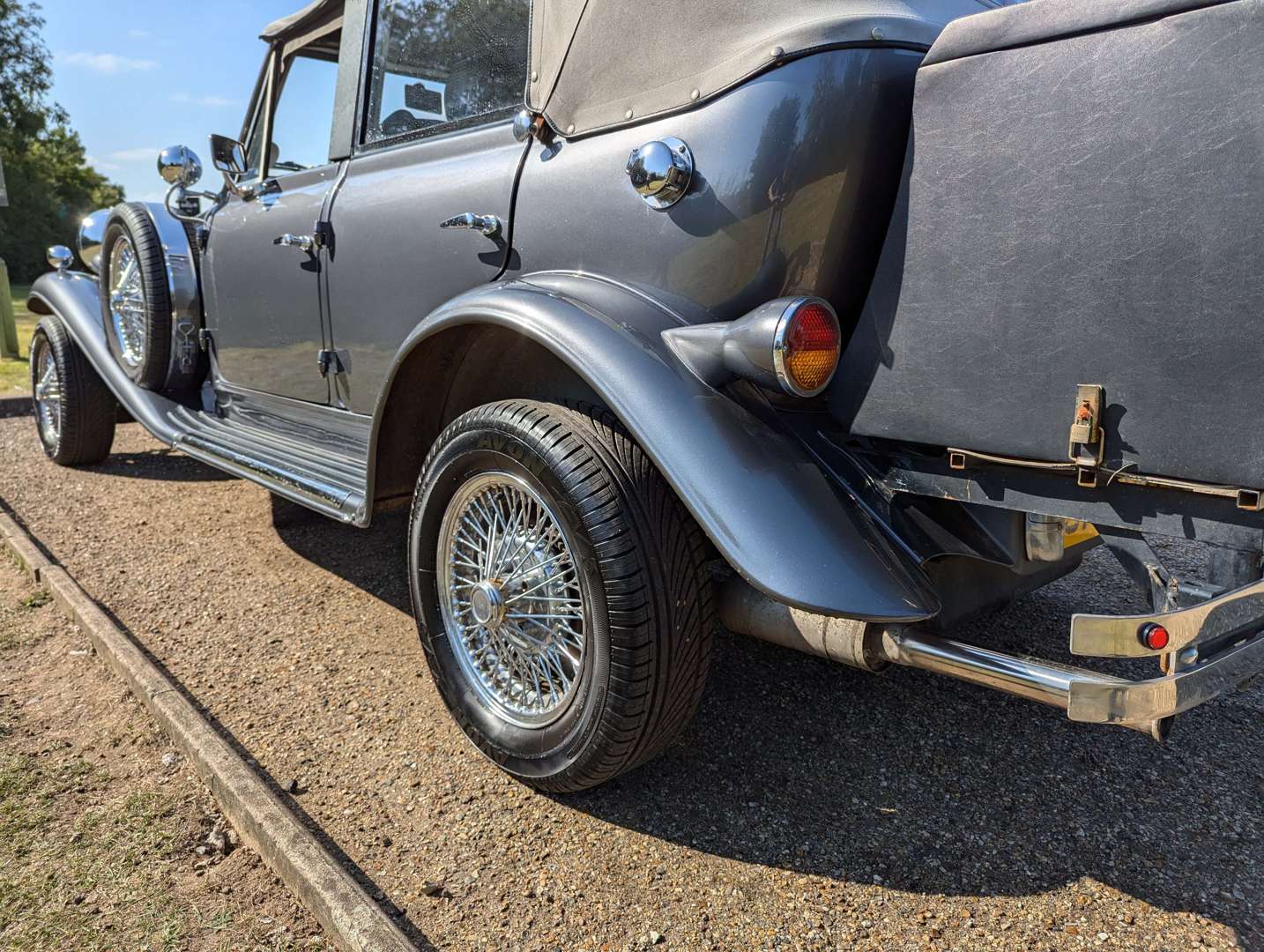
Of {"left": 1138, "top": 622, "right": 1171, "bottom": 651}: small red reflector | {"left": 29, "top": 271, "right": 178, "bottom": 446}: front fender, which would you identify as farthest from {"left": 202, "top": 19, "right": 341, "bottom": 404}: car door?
{"left": 1138, "top": 622, "right": 1171, "bottom": 651}: small red reflector

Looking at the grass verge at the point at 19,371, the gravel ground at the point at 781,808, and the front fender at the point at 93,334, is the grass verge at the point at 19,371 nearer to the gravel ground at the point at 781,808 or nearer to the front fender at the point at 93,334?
the front fender at the point at 93,334

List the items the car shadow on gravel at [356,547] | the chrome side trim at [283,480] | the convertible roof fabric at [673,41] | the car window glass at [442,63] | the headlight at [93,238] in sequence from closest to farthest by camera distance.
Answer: the convertible roof fabric at [673,41], the car window glass at [442,63], the chrome side trim at [283,480], the car shadow on gravel at [356,547], the headlight at [93,238]

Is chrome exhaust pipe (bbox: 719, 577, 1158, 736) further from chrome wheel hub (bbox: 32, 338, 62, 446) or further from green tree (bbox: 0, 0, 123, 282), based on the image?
green tree (bbox: 0, 0, 123, 282)

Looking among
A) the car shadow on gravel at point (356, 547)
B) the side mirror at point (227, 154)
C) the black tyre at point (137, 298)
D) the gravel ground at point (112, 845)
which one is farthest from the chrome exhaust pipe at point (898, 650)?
the black tyre at point (137, 298)

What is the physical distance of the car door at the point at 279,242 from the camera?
332cm

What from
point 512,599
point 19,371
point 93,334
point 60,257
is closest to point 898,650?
point 512,599

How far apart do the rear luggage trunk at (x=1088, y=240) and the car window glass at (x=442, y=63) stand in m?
1.36

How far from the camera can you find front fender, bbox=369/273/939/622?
1.65 meters

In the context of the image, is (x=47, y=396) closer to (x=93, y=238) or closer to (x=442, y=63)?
(x=93, y=238)

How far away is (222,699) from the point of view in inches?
105

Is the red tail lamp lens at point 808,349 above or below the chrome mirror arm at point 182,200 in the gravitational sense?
below

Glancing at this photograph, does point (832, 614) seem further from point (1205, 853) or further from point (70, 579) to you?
point (70, 579)

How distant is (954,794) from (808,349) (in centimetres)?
124

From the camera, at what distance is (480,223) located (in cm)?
244
